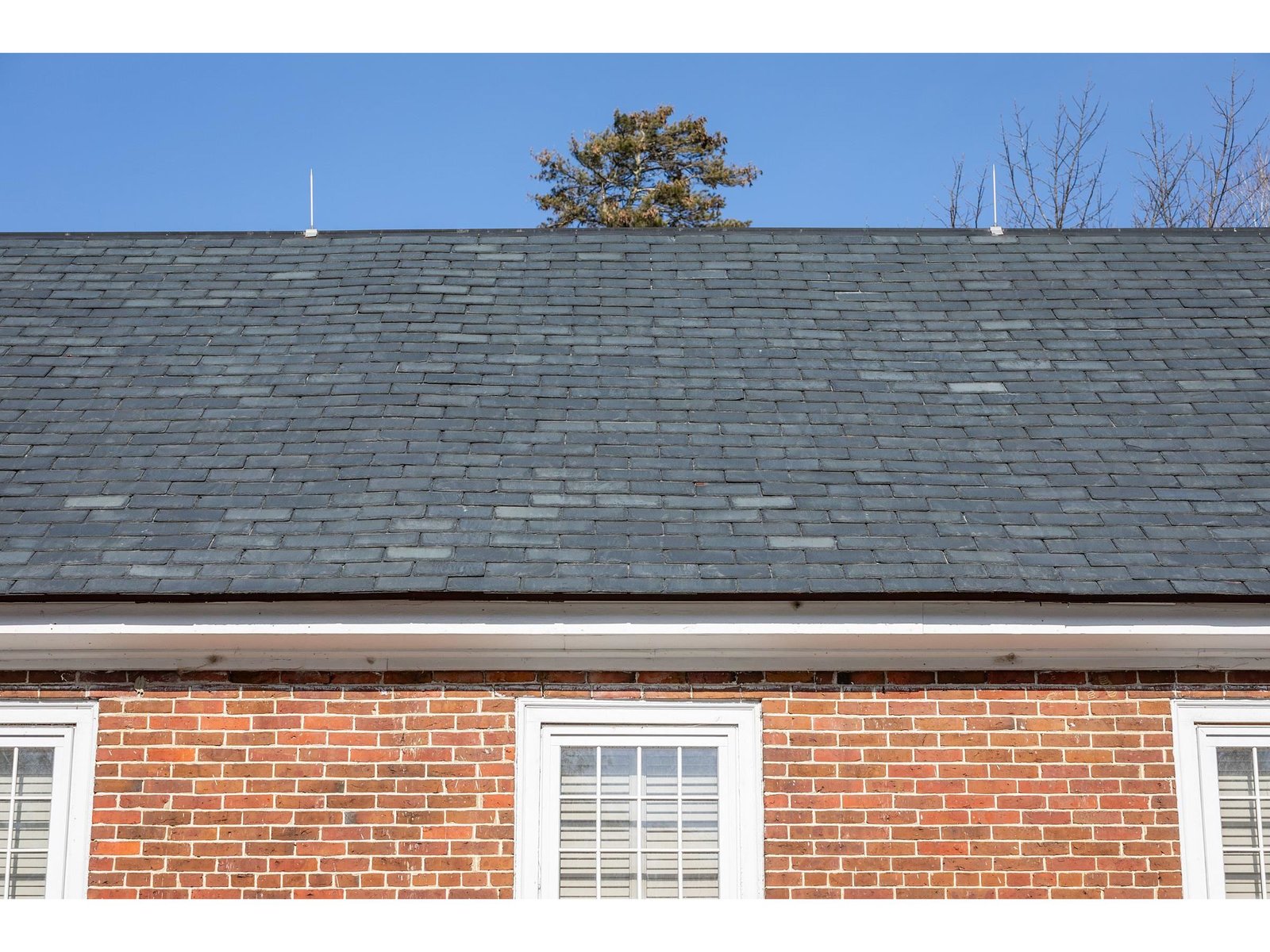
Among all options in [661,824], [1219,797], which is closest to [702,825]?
[661,824]

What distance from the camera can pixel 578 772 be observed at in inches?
263

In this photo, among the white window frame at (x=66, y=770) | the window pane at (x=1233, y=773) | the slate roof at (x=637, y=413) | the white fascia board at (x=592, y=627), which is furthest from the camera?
the window pane at (x=1233, y=773)

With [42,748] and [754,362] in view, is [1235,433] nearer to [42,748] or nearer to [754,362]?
[754,362]

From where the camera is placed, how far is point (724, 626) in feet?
20.9

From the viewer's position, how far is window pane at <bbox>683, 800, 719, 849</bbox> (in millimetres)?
6645

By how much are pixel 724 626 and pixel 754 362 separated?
9.10 feet

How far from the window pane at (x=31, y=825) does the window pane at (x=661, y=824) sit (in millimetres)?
3092

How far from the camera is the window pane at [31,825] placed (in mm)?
6629

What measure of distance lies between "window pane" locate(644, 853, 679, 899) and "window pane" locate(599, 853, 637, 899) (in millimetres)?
70

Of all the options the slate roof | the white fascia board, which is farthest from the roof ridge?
the white fascia board

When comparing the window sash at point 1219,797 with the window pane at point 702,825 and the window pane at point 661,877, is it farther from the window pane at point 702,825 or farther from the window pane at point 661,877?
the window pane at point 661,877

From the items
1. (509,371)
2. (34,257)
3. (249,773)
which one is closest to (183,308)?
(34,257)

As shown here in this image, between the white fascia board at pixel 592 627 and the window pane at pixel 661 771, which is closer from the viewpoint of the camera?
the white fascia board at pixel 592 627

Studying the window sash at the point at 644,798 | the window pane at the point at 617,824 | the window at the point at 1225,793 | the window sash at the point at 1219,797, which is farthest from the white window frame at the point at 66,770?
the window sash at the point at 1219,797
